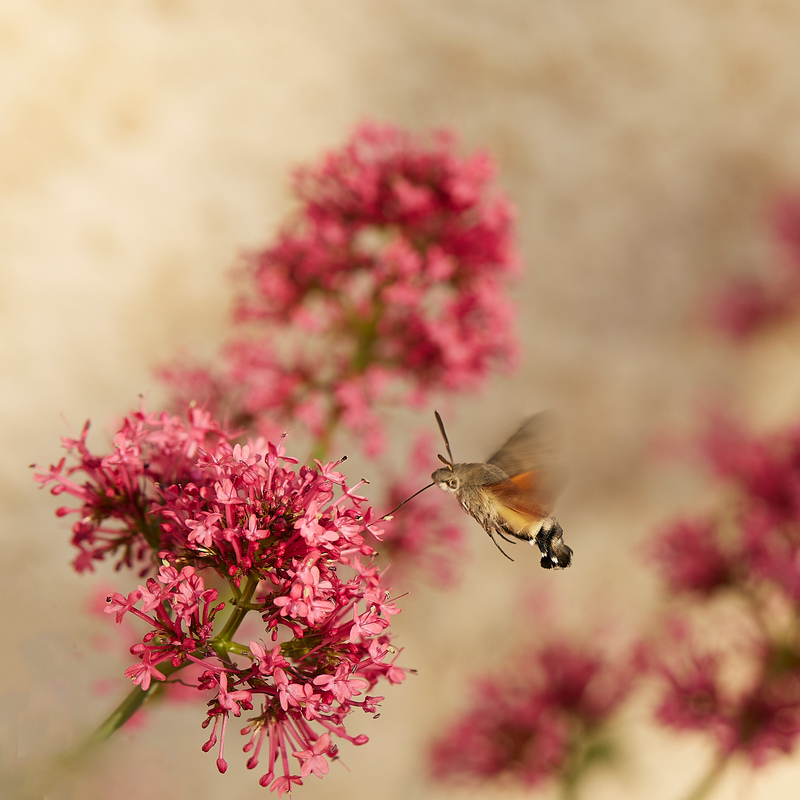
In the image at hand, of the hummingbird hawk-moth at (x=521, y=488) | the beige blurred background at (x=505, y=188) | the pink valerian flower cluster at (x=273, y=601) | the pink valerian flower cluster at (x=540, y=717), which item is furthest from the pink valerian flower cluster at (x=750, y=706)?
the pink valerian flower cluster at (x=273, y=601)

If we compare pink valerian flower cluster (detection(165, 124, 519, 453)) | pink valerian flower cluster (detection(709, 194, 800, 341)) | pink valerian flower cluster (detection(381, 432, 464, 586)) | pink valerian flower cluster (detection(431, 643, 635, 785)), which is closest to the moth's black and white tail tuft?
pink valerian flower cluster (detection(165, 124, 519, 453))

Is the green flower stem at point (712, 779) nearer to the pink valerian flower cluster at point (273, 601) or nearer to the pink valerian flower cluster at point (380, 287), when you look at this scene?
the pink valerian flower cluster at point (380, 287)

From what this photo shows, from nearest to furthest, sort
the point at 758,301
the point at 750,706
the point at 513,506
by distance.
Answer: the point at 513,506 → the point at 750,706 → the point at 758,301

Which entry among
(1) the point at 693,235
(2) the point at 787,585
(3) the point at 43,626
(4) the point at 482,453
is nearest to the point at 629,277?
(1) the point at 693,235

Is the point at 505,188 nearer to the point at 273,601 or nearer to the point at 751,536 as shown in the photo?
the point at 751,536

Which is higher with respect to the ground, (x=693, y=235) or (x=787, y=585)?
(x=693, y=235)

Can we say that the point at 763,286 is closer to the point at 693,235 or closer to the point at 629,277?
the point at 693,235

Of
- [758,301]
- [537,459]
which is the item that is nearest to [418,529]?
[537,459]
